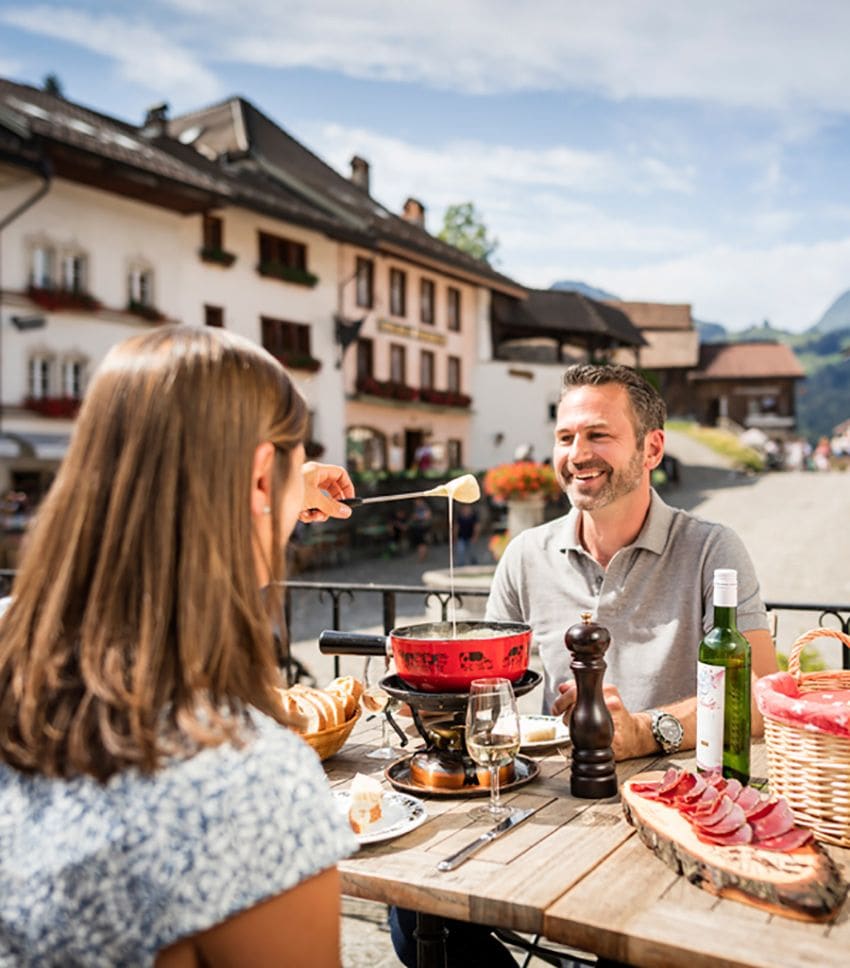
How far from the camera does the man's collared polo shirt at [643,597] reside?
2824 millimetres

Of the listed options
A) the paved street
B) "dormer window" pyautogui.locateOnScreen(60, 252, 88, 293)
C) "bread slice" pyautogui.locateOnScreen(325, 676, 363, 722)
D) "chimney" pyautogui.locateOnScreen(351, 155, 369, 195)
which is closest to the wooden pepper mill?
"bread slice" pyautogui.locateOnScreen(325, 676, 363, 722)

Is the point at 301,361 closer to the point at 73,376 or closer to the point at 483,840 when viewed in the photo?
the point at 73,376

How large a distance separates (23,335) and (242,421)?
58.3 feet

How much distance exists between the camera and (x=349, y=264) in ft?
84.7

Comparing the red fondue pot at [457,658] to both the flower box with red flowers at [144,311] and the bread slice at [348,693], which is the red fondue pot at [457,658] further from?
the flower box with red flowers at [144,311]

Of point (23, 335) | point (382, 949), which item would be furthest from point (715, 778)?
point (23, 335)

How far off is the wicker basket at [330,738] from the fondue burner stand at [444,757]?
0.76ft

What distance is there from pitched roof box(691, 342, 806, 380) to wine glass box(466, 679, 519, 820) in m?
61.3

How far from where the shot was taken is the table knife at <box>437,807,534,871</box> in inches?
68.1

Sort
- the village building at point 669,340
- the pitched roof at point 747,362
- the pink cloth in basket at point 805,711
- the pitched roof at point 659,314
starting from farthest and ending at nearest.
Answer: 1. the pitched roof at point 659,314
2. the pitched roof at point 747,362
3. the village building at point 669,340
4. the pink cloth in basket at point 805,711

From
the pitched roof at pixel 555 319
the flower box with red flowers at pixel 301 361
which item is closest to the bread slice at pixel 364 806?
the flower box with red flowers at pixel 301 361

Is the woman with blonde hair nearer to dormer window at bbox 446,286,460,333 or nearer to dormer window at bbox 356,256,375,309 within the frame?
dormer window at bbox 356,256,375,309

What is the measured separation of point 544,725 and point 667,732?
0.34 meters

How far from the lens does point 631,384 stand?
313 centimetres
